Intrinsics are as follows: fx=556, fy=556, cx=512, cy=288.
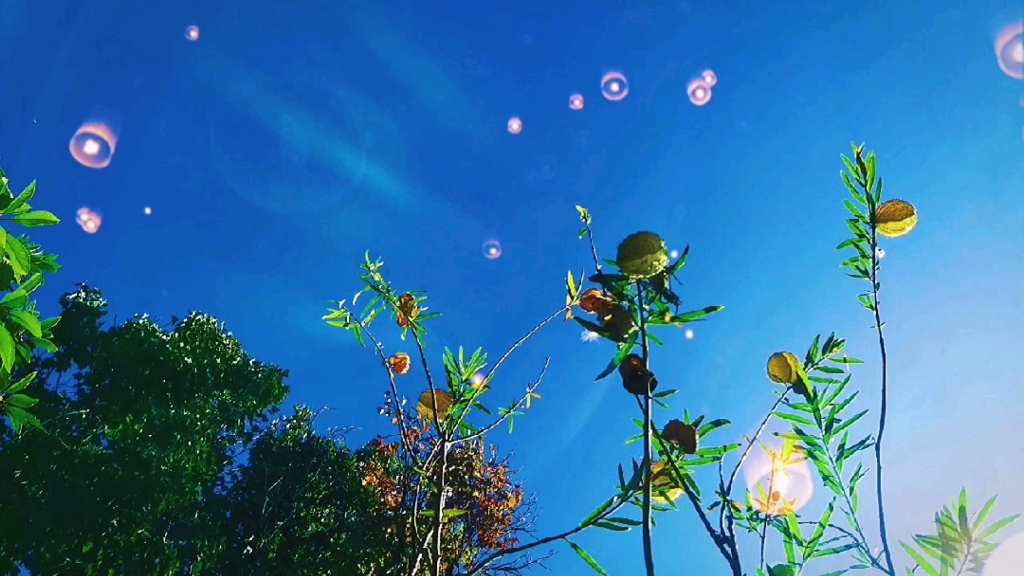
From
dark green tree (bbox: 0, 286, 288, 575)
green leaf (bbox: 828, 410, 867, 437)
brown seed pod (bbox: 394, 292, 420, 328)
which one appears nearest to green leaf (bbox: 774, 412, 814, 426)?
green leaf (bbox: 828, 410, 867, 437)

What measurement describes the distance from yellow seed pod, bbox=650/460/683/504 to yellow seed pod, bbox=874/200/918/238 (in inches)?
31.0

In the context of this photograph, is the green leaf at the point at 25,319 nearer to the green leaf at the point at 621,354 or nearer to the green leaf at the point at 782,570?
the green leaf at the point at 621,354

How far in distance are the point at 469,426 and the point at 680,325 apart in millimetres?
958

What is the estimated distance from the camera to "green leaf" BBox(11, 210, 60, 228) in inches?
73.0

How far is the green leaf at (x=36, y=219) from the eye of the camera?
1854 mm

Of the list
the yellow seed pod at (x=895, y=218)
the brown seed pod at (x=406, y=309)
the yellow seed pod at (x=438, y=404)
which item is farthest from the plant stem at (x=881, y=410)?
the brown seed pod at (x=406, y=309)

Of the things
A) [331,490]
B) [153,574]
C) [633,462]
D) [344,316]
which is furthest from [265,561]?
[633,462]

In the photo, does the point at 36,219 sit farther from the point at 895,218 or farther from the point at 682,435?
the point at 895,218

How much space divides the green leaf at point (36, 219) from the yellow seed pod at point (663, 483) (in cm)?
213

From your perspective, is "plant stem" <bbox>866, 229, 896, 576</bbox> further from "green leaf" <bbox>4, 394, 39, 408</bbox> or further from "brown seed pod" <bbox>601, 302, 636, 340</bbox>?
"green leaf" <bbox>4, 394, 39, 408</bbox>

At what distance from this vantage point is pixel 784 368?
1271mm

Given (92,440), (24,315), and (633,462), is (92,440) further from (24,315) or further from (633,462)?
(633,462)

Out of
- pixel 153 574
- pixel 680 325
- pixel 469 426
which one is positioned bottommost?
pixel 680 325

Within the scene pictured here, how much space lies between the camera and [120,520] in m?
8.56
